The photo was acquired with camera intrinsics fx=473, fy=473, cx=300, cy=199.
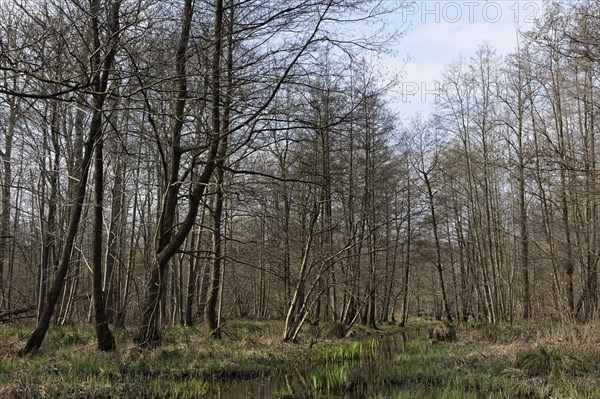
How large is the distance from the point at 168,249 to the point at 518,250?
20339 millimetres

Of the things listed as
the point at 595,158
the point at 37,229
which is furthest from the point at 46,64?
the point at 37,229

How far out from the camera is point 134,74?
157 inches

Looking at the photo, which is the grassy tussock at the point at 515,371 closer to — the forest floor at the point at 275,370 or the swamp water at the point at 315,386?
the forest floor at the point at 275,370

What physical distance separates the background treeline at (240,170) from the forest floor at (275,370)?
97 cm

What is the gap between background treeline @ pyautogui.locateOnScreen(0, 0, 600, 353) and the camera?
536 centimetres

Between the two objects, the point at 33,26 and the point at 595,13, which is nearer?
the point at 33,26

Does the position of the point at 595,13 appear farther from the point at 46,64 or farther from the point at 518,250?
the point at 518,250

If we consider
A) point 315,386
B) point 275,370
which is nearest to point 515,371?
point 315,386

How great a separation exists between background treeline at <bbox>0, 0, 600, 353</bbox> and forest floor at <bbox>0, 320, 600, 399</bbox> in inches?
38.2

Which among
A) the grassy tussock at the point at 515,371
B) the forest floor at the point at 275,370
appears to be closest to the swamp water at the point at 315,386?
the forest floor at the point at 275,370

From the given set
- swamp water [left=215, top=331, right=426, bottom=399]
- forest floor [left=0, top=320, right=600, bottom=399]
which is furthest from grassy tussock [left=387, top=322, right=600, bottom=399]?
swamp water [left=215, top=331, right=426, bottom=399]

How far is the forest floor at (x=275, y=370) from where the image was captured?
6199 mm

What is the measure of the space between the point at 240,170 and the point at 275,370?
154 inches

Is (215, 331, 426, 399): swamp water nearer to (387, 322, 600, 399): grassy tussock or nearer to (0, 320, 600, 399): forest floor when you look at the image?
(0, 320, 600, 399): forest floor
